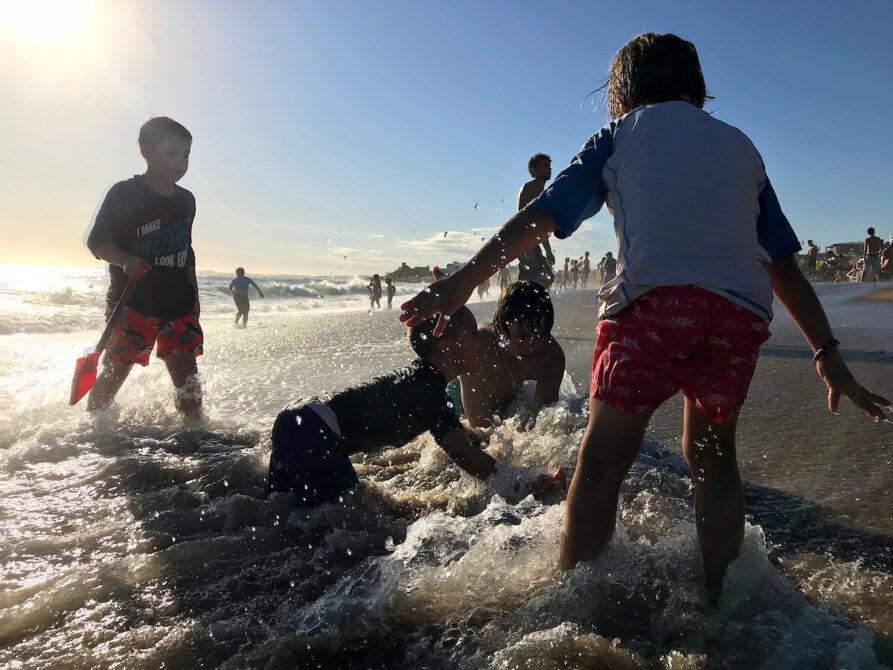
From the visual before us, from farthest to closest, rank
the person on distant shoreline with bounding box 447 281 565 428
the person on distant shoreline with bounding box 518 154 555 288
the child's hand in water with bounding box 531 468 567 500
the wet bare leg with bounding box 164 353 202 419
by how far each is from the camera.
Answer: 1. the person on distant shoreline with bounding box 518 154 555 288
2. the wet bare leg with bounding box 164 353 202 419
3. the person on distant shoreline with bounding box 447 281 565 428
4. the child's hand in water with bounding box 531 468 567 500

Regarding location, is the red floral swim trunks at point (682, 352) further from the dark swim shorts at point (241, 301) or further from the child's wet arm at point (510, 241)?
the dark swim shorts at point (241, 301)

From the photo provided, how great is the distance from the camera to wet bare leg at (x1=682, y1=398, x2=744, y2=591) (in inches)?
63.8

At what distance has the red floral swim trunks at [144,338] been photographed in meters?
3.82

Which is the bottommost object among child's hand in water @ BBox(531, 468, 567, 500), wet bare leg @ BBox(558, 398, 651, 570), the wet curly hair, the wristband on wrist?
child's hand in water @ BBox(531, 468, 567, 500)

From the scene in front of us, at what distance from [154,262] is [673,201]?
3.46m

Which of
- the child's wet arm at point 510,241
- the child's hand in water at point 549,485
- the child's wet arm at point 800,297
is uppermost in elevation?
the child's wet arm at point 510,241

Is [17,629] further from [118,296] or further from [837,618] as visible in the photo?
[118,296]

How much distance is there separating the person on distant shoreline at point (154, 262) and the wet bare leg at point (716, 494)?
129 inches

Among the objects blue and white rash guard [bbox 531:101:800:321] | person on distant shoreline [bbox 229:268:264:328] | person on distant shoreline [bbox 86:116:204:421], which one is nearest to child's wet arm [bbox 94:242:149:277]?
person on distant shoreline [bbox 86:116:204:421]

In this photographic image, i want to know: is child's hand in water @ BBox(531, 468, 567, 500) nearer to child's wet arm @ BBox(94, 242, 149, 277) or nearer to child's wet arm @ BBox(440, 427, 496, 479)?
child's wet arm @ BBox(440, 427, 496, 479)

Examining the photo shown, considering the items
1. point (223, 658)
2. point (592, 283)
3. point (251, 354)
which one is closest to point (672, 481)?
point (223, 658)

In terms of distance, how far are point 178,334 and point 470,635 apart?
3194mm

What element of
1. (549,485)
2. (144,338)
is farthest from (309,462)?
(144,338)

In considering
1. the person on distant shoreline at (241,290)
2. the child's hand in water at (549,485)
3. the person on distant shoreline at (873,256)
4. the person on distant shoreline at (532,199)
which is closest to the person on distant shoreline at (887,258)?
the person on distant shoreline at (873,256)
